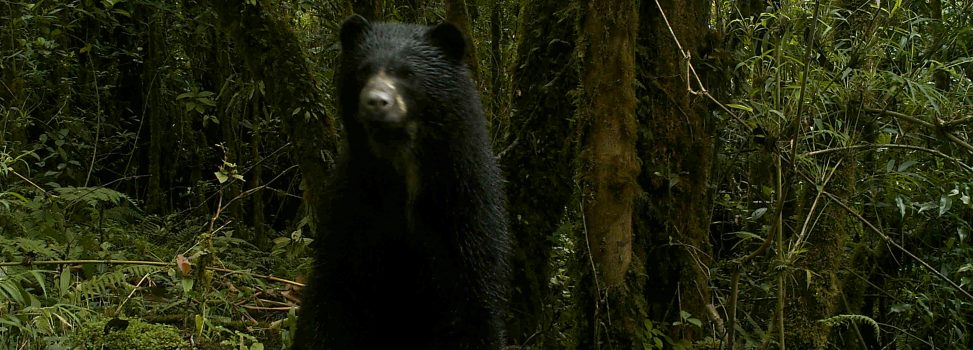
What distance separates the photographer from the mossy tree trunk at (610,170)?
4.01 m

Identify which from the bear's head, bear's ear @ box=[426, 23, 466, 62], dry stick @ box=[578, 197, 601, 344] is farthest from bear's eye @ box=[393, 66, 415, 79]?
dry stick @ box=[578, 197, 601, 344]

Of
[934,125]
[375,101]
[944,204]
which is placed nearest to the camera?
[375,101]

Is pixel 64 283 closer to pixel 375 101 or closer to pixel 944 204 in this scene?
pixel 375 101

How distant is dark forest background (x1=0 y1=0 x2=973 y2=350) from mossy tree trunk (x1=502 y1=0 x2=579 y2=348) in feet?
0.05

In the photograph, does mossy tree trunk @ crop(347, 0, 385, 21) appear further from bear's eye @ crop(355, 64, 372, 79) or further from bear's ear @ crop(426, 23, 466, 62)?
bear's eye @ crop(355, 64, 372, 79)

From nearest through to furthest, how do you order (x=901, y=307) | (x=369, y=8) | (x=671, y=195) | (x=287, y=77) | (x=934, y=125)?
(x=934, y=125), (x=671, y=195), (x=901, y=307), (x=287, y=77), (x=369, y=8)

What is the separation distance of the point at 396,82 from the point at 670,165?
182 cm

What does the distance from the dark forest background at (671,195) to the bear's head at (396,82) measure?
69 cm

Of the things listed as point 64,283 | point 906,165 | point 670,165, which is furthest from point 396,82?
point 906,165

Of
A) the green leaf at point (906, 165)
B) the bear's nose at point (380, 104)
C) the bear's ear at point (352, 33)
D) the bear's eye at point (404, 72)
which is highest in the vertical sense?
the bear's ear at point (352, 33)

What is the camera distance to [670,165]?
4.84m

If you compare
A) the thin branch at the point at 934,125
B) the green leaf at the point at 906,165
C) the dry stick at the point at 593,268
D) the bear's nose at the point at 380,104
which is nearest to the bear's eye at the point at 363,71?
the bear's nose at the point at 380,104

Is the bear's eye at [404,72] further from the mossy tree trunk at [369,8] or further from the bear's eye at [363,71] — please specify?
the mossy tree trunk at [369,8]

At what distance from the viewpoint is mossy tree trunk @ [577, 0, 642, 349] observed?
13.2ft
